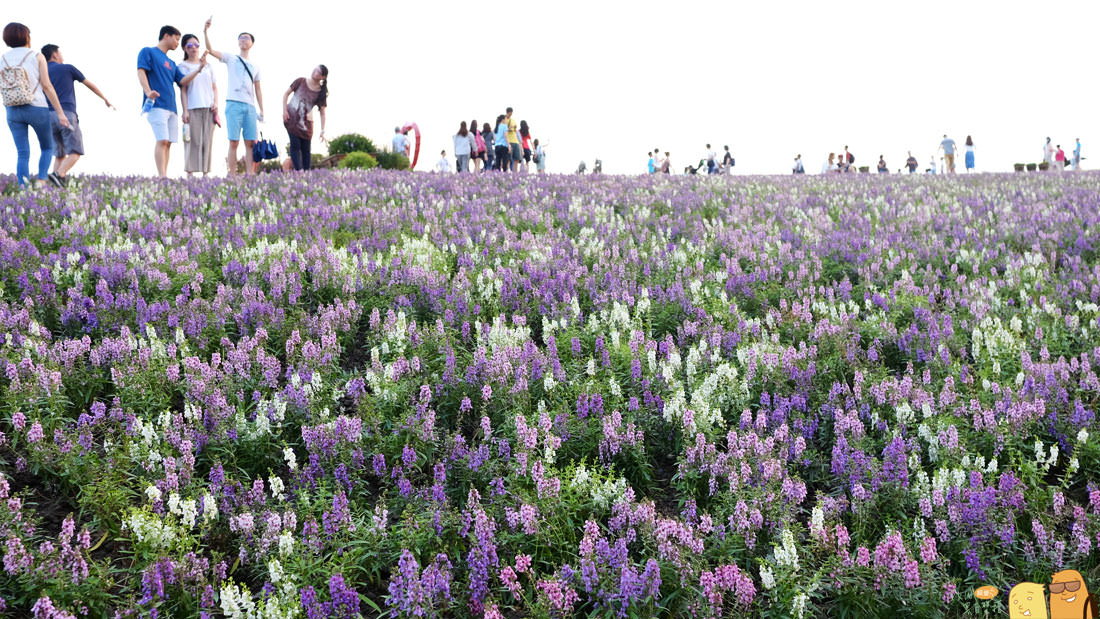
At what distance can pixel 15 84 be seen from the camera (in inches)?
462

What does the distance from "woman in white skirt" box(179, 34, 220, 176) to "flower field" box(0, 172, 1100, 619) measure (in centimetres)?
646

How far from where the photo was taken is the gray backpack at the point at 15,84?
11.7 m

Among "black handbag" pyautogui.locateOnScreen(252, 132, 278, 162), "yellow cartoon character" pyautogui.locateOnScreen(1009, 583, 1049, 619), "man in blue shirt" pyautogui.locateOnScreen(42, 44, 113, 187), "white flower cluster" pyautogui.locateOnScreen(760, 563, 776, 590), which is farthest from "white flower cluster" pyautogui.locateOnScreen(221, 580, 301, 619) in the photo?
"black handbag" pyautogui.locateOnScreen(252, 132, 278, 162)

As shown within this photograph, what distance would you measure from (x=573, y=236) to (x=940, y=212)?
21.8 feet

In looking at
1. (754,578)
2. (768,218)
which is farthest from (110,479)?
(768,218)

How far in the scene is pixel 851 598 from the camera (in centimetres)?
400

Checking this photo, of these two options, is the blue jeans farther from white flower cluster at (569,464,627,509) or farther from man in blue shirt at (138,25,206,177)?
white flower cluster at (569,464,627,509)

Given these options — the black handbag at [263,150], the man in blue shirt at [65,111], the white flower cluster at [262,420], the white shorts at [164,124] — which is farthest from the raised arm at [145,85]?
the white flower cluster at [262,420]

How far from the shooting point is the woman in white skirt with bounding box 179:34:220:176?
49.9 feet

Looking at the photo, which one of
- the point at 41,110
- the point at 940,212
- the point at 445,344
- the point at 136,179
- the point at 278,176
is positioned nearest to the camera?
the point at 445,344

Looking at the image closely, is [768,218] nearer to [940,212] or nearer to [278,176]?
[940,212]

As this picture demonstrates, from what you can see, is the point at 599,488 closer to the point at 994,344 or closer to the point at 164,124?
the point at 994,344

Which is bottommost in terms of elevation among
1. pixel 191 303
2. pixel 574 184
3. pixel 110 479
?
pixel 110 479

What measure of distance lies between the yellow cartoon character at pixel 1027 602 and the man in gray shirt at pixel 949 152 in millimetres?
39825
